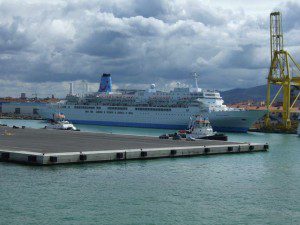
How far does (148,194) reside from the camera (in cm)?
2694

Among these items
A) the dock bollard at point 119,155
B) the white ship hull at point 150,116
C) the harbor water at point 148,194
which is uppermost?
the white ship hull at point 150,116

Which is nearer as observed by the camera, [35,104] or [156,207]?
[156,207]

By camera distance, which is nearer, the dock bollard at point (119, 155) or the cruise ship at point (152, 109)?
the dock bollard at point (119, 155)

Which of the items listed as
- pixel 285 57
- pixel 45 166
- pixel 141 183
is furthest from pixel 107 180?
pixel 285 57

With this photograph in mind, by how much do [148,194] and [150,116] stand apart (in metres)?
83.1

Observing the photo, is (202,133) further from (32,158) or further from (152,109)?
(152,109)

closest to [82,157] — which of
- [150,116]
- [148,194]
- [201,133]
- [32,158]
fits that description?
[32,158]

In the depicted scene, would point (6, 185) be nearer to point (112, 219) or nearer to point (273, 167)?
point (112, 219)

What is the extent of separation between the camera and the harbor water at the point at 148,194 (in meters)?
22.5

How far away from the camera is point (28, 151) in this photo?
3803cm

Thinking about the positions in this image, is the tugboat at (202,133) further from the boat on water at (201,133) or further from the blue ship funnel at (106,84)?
the blue ship funnel at (106,84)

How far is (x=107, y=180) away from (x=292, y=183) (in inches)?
436

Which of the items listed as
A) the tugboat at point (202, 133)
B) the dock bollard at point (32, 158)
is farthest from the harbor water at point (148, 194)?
the tugboat at point (202, 133)

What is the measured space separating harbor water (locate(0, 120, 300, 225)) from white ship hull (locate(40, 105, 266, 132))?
58588 millimetres
